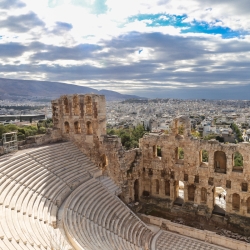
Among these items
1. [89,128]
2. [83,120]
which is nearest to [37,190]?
[83,120]

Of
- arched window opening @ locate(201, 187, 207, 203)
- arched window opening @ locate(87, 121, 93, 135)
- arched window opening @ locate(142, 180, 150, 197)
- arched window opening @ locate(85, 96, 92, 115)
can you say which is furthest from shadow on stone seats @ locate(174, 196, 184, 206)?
arched window opening @ locate(85, 96, 92, 115)

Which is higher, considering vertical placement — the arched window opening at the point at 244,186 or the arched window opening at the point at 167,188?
the arched window opening at the point at 244,186

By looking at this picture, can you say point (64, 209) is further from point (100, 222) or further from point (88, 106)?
point (88, 106)

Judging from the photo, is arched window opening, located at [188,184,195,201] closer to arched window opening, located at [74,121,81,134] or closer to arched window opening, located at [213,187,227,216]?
arched window opening, located at [213,187,227,216]

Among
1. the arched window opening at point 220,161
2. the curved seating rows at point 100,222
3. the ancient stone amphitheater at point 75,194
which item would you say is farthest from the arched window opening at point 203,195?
the curved seating rows at point 100,222

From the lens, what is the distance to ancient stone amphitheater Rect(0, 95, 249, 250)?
48.0ft

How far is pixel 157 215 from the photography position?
2391cm

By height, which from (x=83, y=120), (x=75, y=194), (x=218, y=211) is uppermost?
(x=83, y=120)

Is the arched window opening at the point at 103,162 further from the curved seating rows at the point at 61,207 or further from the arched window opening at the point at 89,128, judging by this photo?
the arched window opening at the point at 89,128

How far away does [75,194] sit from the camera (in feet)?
65.0

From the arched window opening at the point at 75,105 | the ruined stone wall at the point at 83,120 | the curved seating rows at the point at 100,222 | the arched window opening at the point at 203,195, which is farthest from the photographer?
the arched window opening at the point at 75,105

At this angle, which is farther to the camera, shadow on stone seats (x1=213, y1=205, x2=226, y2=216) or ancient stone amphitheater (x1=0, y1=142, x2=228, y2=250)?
shadow on stone seats (x1=213, y1=205, x2=226, y2=216)

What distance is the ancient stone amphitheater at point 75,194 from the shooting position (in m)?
14.6

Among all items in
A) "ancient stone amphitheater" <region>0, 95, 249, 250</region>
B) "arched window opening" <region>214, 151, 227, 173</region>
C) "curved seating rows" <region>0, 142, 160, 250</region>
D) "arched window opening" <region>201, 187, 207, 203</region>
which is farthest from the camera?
"arched window opening" <region>214, 151, 227, 173</region>
